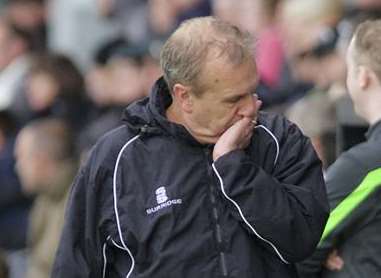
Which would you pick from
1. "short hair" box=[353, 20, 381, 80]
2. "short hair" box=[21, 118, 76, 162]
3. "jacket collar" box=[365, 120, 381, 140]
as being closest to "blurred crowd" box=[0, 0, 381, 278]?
"short hair" box=[21, 118, 76, 162]

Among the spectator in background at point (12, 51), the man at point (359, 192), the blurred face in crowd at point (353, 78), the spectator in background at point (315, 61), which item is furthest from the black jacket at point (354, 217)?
the spectator in background at point (12, 51)

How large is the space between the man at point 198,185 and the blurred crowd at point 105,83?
1.51m

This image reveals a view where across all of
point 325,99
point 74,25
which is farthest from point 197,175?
point 74,25

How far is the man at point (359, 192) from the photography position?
5137 millimetres

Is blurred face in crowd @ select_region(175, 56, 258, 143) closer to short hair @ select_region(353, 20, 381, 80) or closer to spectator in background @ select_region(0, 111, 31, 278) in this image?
short hair @ select_region(353, 20, 381, 80)

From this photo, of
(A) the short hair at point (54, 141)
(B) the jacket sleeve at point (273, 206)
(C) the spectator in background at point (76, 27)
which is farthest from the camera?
(C) the spectator in background at point (76, 27)

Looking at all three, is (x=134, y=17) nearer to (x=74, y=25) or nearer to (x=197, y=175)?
(x=74, y=25)

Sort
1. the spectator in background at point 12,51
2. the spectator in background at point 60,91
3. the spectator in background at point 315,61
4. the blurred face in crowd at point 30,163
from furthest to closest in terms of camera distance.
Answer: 1. the spectator in background at point 12,51
2. the spectator in background at point 60,91
3. the blurred face in crowd at point 30,163
4. the spectator in background at point 315,61

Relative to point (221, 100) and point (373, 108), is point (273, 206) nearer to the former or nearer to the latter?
point (221, 100)

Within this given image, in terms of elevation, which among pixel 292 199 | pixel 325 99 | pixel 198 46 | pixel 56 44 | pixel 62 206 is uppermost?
pixel 198 46

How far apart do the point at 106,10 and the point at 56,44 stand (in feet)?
4.67

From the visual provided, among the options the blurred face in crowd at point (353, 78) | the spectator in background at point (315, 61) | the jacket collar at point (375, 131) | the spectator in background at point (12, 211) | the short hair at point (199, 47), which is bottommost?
the spectator in background at point (12, 211)

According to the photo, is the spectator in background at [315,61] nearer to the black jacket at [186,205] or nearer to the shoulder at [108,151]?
the black jacket at [186,205]

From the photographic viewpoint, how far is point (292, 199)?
4668mm
